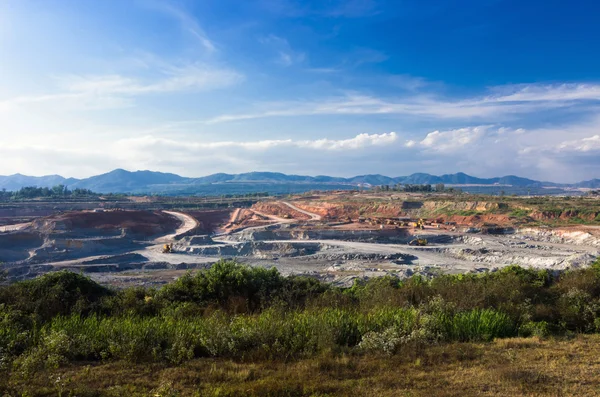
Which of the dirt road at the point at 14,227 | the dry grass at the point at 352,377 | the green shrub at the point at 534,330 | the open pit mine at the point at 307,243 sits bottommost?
the open pit mine at the point at 307,243

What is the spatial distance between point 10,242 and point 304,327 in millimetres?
55658

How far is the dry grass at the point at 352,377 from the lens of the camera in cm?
588

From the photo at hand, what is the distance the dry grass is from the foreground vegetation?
3cm

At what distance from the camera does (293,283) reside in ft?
45.0

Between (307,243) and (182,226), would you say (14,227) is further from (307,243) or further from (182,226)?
(307,243)

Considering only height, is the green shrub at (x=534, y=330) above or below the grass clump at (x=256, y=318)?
below

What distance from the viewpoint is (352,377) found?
6566mm

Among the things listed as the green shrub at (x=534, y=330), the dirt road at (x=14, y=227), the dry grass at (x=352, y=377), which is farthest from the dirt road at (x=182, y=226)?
the green shrub at (x=534, y=330)

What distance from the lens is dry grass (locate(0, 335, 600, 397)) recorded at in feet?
19.3

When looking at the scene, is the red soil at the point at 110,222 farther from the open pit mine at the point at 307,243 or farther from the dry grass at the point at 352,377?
the dry grass at the point at 352,377

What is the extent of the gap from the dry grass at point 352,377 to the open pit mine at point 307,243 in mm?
22868

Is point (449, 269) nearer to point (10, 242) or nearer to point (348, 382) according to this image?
point (348, 382)

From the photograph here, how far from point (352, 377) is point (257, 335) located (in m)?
2.17

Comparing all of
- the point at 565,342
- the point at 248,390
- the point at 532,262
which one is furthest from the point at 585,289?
the point at 532,262
